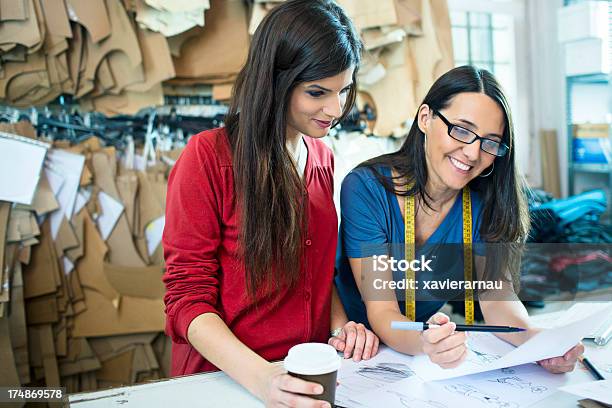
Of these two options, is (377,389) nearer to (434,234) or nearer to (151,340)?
(434,234)

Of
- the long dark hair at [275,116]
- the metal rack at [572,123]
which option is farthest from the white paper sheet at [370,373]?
the metal rack at [572,123]

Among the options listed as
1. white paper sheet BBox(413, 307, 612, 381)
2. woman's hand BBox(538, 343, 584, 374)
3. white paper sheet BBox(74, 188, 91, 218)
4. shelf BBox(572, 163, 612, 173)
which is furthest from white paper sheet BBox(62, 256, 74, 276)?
shelf BBox(572, 163, 612, 173)

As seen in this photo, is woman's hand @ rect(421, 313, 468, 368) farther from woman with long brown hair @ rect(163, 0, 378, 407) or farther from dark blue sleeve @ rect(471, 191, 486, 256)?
dark blue sleeve @ rect(471, 191, 486, 256)

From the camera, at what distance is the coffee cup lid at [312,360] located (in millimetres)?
956

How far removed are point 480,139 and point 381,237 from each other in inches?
14.9

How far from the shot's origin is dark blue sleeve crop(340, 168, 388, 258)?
164 cm

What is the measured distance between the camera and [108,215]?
284 cm

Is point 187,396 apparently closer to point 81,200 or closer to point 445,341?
point 445,341

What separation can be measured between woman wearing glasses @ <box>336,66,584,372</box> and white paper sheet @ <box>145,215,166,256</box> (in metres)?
1.36

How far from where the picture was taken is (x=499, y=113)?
155 centimetres

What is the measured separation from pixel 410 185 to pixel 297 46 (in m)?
0.61

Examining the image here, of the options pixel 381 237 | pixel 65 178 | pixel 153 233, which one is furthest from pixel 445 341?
pixel 65 178

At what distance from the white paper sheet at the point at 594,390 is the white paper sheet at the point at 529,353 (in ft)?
0.29

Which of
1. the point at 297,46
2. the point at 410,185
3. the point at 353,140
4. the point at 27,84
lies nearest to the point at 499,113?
the point at 410,185
